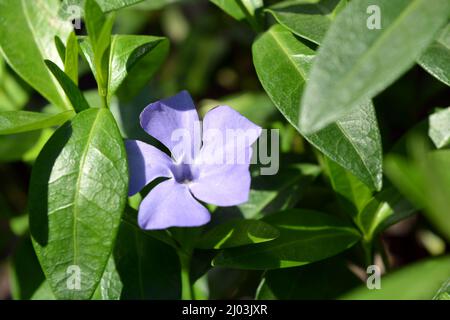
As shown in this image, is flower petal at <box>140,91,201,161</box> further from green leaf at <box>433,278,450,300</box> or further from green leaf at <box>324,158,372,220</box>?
green leaf at <box>433,278,450,300</box>

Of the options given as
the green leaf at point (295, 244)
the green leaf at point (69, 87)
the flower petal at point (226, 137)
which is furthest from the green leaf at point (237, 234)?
the green leaf at point (69, 87)

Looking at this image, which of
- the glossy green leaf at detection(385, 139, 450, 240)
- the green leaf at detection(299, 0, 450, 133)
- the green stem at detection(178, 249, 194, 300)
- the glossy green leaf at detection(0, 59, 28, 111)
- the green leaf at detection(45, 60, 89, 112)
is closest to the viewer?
the glossy green leaf at detection(385, 139, 450, 240)

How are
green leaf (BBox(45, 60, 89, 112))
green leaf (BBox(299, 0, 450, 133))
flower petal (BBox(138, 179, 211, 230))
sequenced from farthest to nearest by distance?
green leaf (BBox(45, 60, 89, 112)) → flower petal (BBox(138, 179, 211, 230)) → green leaf (BBox(299, 0, 450, 133))

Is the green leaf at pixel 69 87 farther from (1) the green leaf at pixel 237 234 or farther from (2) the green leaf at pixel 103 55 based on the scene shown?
(1) the green leaf at pixel 237 234

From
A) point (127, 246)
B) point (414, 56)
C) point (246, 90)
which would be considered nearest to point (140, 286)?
point (127, 246)

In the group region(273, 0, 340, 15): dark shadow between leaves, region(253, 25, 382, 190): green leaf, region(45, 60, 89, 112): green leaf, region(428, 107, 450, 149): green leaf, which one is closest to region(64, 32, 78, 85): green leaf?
region(45, 60, 89, 112): green leaf

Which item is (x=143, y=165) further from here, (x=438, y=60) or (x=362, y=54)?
(x=438, y=60)

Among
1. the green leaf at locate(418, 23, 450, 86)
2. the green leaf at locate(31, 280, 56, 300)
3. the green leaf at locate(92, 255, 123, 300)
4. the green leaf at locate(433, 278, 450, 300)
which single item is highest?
the green leaf at locate(418, 23, 450, 86)

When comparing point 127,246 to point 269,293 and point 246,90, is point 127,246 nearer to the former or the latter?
point 269,293
